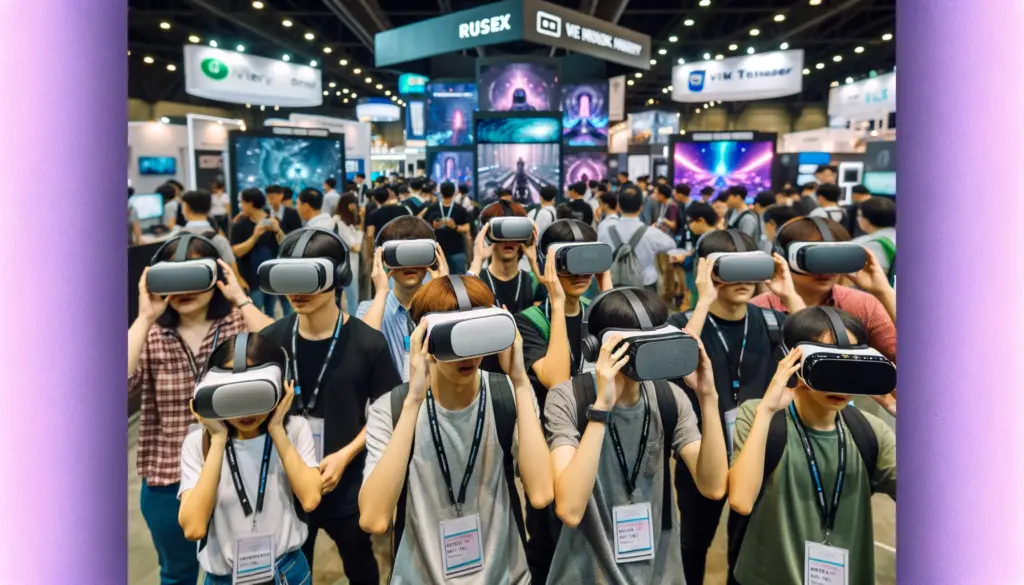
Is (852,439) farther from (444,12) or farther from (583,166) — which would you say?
(444,12)

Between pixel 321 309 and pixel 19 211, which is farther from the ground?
pixel 19 211

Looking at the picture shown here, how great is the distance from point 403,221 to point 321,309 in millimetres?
795

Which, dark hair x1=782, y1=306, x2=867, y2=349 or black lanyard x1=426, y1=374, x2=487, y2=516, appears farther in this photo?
dark hair x1=782, y1=306, x2=867, y2=349

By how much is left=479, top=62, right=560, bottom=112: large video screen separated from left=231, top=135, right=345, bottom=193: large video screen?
12.7 feet

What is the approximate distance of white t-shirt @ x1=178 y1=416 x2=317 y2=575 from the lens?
1761 millimetres

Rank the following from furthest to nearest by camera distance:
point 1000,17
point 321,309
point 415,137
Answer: point 415,137, point 321,309, point 1000,17

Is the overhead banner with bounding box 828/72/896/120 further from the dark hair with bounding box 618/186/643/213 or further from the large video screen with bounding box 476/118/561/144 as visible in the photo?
the dark hair with bounding box 618/186/643/213

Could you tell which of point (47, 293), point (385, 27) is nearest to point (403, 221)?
point (47, 293)

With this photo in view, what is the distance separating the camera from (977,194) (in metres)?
0.77

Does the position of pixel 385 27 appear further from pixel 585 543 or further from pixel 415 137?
pixel 585 543

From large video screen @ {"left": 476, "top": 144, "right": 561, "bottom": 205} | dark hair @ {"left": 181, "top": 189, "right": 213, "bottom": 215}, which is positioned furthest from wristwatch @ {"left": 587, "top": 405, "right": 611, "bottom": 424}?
large video screen @ {"left": 476, "top": 144, "right": 561, "bottom": 205}

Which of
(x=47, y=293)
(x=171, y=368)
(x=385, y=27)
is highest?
(x=385, y=27)

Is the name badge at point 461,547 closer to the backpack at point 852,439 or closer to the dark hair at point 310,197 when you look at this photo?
the backpack at point 852,439

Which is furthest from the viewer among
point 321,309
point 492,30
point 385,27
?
point 385,27
